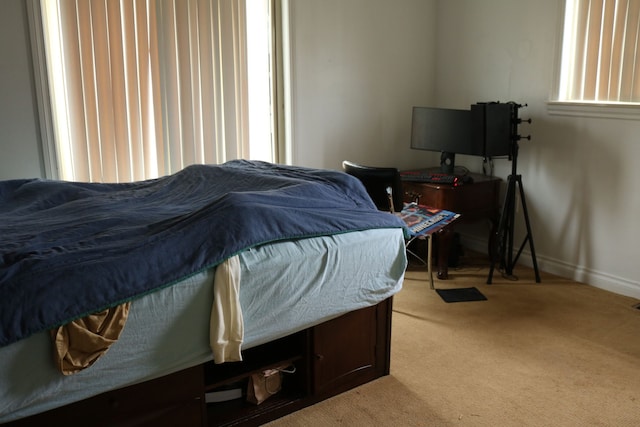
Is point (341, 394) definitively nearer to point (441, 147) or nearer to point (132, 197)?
point (132, 197)

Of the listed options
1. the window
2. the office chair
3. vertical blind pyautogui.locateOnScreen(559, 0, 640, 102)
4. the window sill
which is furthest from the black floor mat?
the window

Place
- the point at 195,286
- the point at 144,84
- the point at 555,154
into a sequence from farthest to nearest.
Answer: the point at 555,154 → the point at 144,84 → the point at 195,286

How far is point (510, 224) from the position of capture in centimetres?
373

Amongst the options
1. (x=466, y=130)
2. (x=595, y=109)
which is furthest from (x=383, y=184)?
(x=595, y=109)

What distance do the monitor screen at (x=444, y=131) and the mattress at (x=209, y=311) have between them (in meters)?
1.72

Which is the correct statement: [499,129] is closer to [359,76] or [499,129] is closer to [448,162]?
[448,162]

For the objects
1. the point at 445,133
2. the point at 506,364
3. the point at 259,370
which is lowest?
the point at 506,364

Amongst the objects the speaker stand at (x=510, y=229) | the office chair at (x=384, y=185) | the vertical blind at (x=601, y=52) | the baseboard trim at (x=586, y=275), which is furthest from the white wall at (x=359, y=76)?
the baseboard trim at (x=586, y=275)

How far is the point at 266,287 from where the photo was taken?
1.89 m

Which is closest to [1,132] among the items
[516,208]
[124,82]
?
[124,82]

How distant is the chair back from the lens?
3.17 m

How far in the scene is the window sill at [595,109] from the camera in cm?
325

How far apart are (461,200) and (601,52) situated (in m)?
1.24

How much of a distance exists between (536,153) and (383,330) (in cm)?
205
